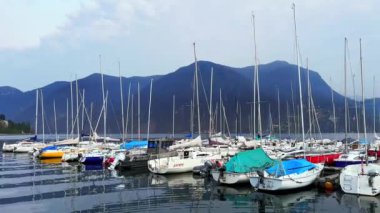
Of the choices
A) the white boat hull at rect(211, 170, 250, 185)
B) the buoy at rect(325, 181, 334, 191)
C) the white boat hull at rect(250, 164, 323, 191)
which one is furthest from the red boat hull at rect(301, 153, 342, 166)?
the white boat hull at rect(211, 170, 250, 185)

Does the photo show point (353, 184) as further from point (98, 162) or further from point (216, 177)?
point (98, 162)

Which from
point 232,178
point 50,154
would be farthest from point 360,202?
point 50,154

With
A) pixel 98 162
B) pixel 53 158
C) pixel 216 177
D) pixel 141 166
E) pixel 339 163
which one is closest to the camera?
pixel 216 177

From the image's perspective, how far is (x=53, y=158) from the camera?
61.9 meters

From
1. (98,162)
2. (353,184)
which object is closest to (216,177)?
(353,184)

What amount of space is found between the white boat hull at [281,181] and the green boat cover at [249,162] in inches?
72.9

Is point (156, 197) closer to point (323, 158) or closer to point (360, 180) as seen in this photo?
point (360, 180)

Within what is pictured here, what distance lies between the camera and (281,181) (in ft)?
86.7

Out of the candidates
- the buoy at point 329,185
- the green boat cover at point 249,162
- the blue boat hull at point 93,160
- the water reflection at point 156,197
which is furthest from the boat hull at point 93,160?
the buoy at point 329,185

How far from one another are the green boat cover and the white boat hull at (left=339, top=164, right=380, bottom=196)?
505 cm

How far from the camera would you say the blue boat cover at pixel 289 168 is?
27.0 m

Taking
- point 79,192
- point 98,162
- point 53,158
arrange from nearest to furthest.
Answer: point 79,192 → point 98,162 → point 53,158

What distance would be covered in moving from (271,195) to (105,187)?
495 inches

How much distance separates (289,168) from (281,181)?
176cm
